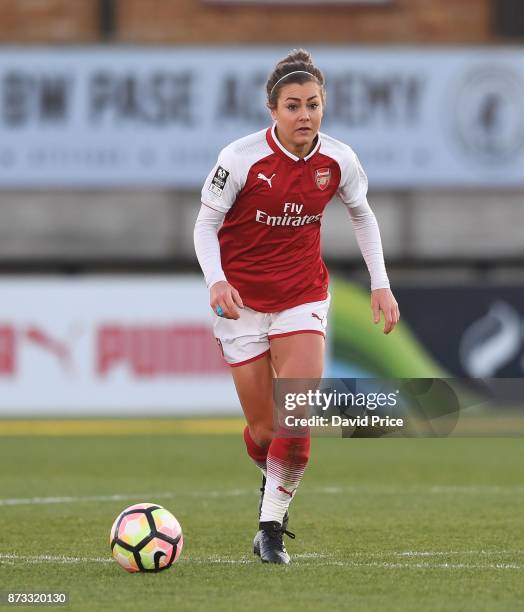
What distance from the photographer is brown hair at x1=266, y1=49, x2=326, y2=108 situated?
6809 millimetres

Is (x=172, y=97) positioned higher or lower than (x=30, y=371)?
higher

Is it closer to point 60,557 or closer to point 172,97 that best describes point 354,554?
point 60,557

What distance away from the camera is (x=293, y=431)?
6.74 meters

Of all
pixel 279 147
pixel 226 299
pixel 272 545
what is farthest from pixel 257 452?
pixel 279 147

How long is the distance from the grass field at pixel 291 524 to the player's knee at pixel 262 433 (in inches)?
21.2

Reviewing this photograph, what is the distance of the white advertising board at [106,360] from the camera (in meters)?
17.0

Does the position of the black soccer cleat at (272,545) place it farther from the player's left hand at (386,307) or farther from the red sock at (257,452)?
the player's left hand at (386,307)

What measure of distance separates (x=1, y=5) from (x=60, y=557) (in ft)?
55.8

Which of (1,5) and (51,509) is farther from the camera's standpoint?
(1,5)

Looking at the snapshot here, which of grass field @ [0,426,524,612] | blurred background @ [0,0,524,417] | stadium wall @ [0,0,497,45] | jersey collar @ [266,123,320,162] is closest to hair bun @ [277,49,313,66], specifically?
jersey collar @ [266,123,320,162]

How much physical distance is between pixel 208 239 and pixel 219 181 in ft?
0.86

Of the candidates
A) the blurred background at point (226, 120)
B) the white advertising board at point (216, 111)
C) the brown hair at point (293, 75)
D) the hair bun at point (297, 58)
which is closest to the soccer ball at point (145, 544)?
the brown hair at point (293, 75)

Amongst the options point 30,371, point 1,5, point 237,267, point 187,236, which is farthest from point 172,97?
point 237,267

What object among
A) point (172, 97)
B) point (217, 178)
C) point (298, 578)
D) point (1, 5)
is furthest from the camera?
point (1, 5)
